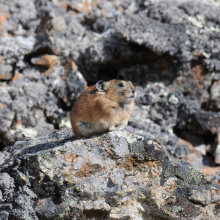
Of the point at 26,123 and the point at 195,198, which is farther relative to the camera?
the point at 26,123

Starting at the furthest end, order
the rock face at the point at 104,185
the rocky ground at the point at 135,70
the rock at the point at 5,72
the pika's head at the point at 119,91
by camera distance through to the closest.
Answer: the rock at the point at 5,72 < the rocky ground at the point at 135,70 < the pika's head at the point at 119,91 < the rock face at the point at 104,185

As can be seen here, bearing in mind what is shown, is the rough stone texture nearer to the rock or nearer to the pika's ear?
the rock

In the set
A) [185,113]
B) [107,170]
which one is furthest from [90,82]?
[107,170]

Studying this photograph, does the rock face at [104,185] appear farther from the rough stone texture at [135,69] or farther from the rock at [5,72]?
the rock at [5,72]

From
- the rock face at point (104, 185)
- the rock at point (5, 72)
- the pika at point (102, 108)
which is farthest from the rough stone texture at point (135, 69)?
the rock face at point (104, 185)

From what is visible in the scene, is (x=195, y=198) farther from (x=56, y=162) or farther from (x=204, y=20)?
(x=204, y=20)
